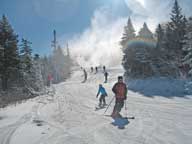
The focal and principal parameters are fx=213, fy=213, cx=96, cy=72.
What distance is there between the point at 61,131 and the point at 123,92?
4.51 m

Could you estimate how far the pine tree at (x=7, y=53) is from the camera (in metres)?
29.5

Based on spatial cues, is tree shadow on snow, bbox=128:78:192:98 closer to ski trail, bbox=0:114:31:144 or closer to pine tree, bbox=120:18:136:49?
ski trail, bbox=0:114:31:144

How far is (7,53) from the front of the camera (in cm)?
2980

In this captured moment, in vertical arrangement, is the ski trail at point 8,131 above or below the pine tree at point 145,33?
below

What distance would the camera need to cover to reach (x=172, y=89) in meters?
23.2

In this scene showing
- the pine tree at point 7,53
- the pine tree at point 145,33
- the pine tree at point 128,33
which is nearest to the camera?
the pine tree at point 7,53

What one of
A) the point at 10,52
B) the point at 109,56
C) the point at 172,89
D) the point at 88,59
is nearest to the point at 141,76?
the point at 172,89

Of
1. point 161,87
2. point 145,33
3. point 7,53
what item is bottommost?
point 161,87

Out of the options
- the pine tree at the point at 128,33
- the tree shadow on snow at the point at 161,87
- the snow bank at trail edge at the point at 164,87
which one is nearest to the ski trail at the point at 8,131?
the snow bank at trail edge at the point at 164,87

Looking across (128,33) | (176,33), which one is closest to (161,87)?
(176,33)

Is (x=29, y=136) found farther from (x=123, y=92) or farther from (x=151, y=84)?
(x=151, y=84)

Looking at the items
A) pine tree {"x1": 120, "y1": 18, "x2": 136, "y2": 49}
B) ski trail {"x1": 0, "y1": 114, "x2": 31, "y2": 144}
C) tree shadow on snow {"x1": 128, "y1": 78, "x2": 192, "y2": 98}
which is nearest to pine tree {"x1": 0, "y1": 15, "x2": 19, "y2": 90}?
tree shadow on snow {"x1": 128, "y1": 78, "x2": 192, "y2": 98}

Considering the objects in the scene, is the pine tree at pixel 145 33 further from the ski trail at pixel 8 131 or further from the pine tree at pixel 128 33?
the ski trail at pixel 8 131

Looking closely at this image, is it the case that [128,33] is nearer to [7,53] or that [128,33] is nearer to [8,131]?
[7,53]
